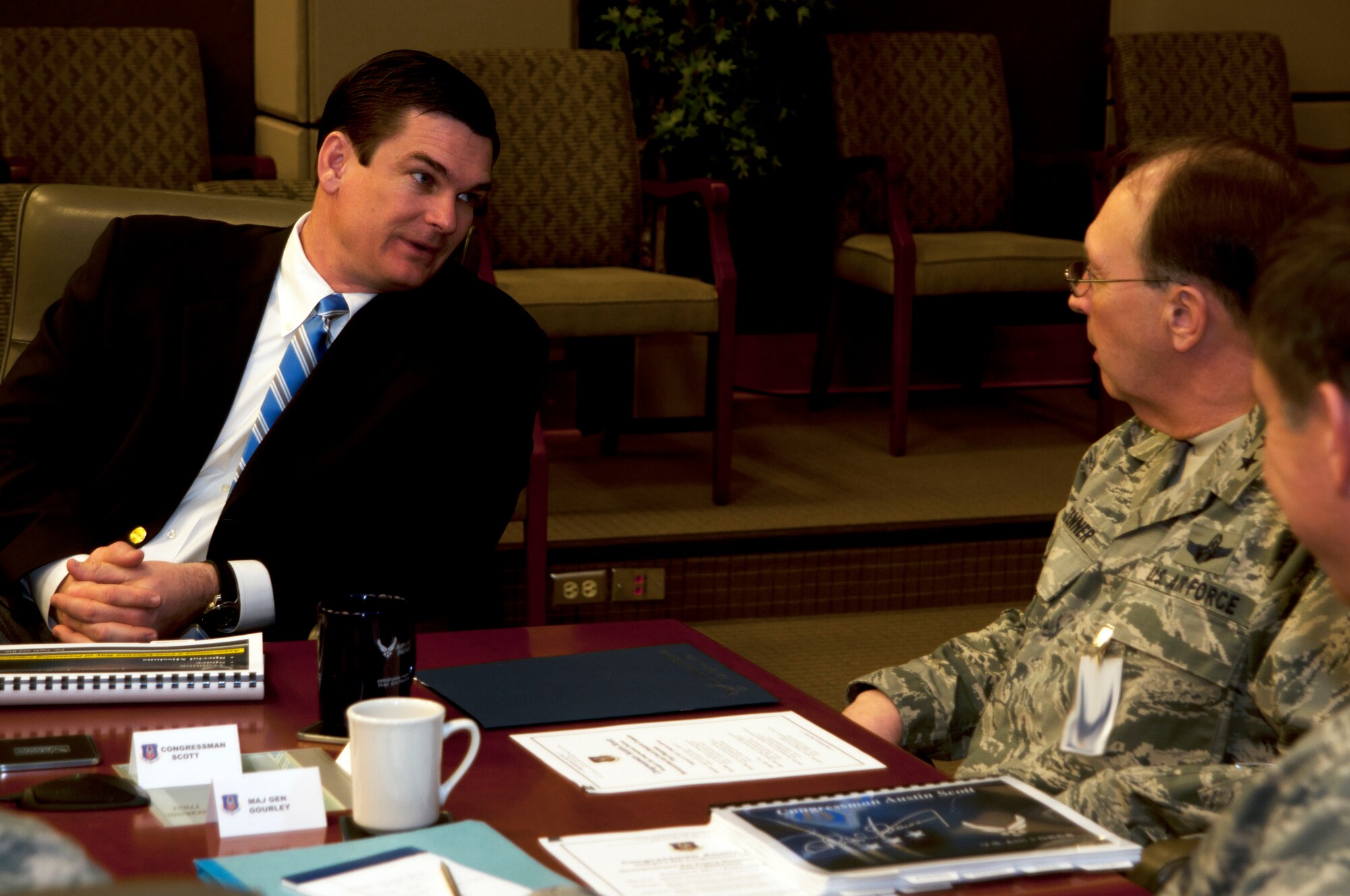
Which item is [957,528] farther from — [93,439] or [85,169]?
[85,169]

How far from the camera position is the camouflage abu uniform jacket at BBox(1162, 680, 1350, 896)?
2.30 feet

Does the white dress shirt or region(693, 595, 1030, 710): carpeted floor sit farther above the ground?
the white dress shirt

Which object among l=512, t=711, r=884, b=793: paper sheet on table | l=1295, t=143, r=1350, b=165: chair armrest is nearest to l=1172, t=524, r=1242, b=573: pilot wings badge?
l=512, t=711, r=884, b=793: paper sheet on table

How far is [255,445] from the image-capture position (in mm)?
2039

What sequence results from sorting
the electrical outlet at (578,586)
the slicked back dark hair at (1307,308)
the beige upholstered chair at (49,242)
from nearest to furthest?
the slicked back dark hair at (1307,308)
the beige upholstered chair at (49,242)
the electrical outlet at (578,586)

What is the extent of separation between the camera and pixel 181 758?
116 centimetres

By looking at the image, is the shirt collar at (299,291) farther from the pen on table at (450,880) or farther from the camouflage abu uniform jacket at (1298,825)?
the camouflage abu uniform jacket at (1298,825)

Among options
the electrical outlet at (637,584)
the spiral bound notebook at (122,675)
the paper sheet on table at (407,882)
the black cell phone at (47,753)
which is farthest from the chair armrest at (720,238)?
the paper sheet on table at (407,882)

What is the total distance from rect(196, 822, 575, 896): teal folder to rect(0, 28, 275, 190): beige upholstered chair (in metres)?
3.32

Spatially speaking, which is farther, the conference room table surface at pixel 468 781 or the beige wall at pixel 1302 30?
the beige wall at pixel 1302 30

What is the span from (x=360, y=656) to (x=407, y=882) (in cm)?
31

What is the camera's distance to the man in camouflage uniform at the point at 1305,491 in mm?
708

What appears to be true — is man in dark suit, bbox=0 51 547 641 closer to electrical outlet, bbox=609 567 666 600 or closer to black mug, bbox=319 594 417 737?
black mug, bbox=319 594 417 737

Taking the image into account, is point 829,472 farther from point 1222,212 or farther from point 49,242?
point 1222,212
